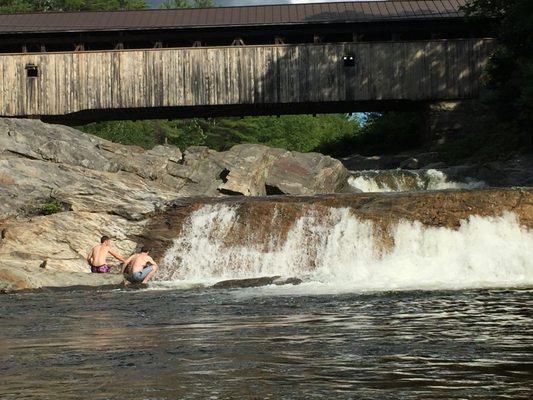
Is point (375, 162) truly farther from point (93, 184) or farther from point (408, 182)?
point (93, 184)

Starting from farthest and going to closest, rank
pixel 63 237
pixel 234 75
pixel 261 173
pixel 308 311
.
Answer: pixel 234 75 → pixel 261 173 → pixel 63 237 → pixel 308 311

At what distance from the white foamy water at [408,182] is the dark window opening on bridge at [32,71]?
13.8 m

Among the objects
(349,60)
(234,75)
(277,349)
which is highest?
(349,60)

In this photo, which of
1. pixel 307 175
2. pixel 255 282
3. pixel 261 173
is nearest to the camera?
pixel 255 282

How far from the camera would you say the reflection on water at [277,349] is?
791 cm

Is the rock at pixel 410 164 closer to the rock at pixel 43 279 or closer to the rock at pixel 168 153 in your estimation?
the rock at pixel 168 153

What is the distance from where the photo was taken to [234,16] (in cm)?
3766

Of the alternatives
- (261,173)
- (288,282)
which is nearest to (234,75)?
(261,173)

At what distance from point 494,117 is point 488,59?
233 centimetres

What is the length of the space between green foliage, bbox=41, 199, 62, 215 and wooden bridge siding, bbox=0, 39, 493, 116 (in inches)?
458

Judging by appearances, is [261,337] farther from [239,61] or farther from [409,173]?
[239,61]

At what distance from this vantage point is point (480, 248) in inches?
858

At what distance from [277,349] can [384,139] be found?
35.5m

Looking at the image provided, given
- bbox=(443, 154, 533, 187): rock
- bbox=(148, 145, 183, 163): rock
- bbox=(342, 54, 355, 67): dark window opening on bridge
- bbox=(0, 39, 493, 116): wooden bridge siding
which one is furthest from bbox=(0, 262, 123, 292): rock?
bbox=(342, 54, 355, 67): dark window opening on bridge
